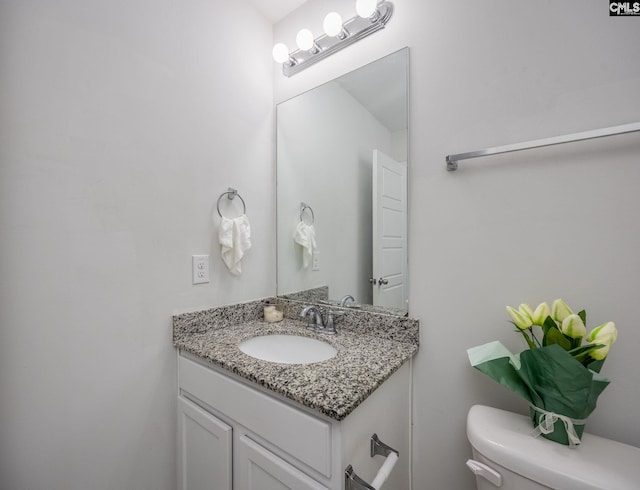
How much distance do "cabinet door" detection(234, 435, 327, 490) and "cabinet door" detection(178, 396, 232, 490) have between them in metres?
0.05

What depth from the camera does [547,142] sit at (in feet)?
2.57

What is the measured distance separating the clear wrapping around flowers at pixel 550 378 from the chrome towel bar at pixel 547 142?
1.83 feet

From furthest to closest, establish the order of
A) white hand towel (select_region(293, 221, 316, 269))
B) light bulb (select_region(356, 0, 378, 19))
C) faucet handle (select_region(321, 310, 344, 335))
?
white hand towel (select_region(293, 221, 316, 269))
faucet handle (select_region(321, 310, 344, 335))
light bulb (select_region(356, 0, 378, 19))

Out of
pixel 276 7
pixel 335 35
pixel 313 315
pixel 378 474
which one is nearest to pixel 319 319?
pixel 313 315

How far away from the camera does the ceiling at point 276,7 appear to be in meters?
1.38

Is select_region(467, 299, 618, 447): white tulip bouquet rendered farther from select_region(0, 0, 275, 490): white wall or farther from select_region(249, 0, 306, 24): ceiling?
select_region(249, 0, 306, 24): ceiling

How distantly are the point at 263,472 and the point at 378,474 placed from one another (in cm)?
33

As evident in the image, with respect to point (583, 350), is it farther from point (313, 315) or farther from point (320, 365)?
point (313, 315)

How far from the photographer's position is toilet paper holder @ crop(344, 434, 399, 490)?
0.65m

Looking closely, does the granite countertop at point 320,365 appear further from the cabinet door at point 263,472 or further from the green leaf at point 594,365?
the green leaf at point 594,365

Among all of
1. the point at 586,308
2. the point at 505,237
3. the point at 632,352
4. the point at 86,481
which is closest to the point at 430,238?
the point at 505,237

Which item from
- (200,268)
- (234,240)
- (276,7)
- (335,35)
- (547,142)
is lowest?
(200,268)

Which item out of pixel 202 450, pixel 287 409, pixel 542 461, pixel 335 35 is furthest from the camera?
pixel 335 35

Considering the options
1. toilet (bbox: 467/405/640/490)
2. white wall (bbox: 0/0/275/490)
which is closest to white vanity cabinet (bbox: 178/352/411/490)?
white wall (bbox: 0/0/275/490)
